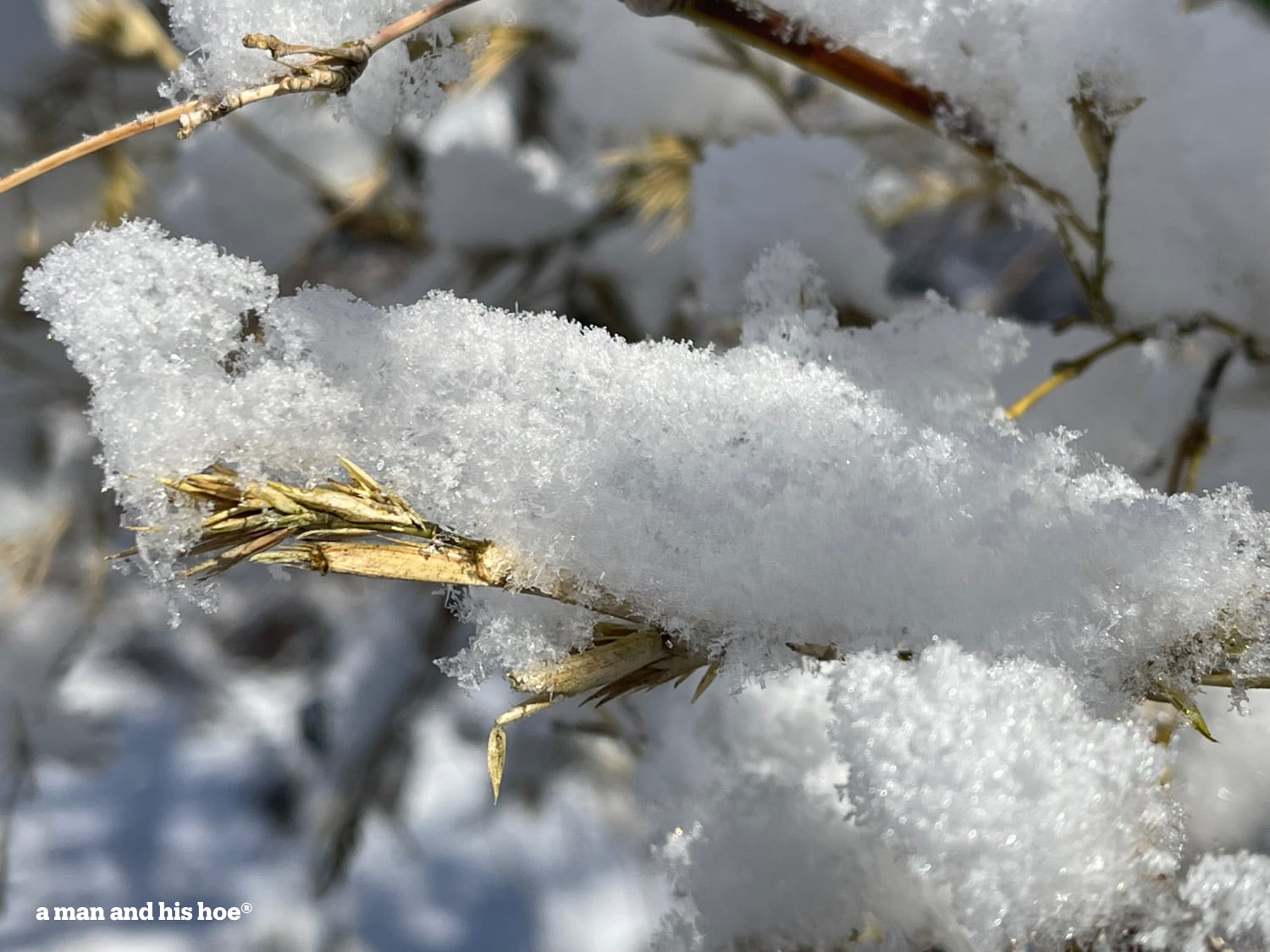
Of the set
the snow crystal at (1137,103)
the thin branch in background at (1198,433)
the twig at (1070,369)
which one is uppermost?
the snow crystal at (1137,103)

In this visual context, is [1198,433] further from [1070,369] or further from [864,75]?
[864,75]

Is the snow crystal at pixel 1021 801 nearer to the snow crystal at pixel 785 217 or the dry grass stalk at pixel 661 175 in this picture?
the snow crystal at pixel 785 217

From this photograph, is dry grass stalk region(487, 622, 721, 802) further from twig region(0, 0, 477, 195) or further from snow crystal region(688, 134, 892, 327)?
snow crystal region(688, 134, 892, 327)

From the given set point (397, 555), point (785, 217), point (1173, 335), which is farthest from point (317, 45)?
point (1173, 335)

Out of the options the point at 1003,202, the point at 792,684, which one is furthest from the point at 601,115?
the point at 792,684

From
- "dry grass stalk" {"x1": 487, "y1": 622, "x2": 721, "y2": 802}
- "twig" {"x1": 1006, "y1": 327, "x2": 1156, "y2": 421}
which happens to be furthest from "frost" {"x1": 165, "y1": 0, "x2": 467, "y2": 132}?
"twig" {"x1": 1006, "y1": 327, "x2": 1156, "y2": 421}

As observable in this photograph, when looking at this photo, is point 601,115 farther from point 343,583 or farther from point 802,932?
point 802,932

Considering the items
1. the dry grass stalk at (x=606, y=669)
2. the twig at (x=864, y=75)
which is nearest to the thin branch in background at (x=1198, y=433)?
the twig at (x=864, y=75)
